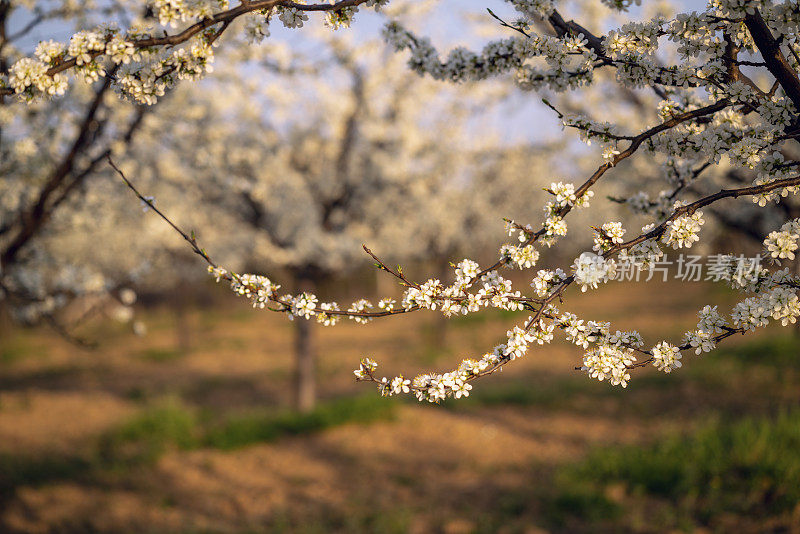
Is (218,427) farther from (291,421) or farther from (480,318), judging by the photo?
(480,318)

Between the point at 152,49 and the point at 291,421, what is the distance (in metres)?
6.96

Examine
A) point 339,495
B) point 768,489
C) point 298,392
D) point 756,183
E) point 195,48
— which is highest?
point 195,48

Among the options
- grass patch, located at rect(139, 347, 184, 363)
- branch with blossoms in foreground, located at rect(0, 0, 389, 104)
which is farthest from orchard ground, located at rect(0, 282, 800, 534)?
branch with blossoms in foreground, located at rect(0, 0, 389, 104)

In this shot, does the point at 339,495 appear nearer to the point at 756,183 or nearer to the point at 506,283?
the point at 506,283

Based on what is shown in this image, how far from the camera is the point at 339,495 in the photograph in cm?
599

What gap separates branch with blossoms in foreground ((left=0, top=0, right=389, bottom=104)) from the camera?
176cm

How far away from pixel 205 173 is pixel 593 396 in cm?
759

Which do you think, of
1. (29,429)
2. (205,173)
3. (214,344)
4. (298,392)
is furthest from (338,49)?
(214,344)

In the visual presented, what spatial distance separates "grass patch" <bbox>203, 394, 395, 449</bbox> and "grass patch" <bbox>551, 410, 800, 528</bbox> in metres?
3.48

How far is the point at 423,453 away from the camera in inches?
283

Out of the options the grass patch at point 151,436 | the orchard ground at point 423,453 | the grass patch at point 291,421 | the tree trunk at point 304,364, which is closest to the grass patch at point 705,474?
the orchard ground at point 423,453

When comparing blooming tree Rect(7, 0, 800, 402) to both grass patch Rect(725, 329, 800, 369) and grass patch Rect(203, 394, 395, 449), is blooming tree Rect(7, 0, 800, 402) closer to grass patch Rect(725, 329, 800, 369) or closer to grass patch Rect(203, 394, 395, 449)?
grass patch Rect(203, 394, 395, 449)

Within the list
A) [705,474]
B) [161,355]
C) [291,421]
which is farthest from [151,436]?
[161,355]

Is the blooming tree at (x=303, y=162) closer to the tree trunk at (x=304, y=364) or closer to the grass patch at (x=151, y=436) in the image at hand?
the tree trunk at (x=304, y=364)
